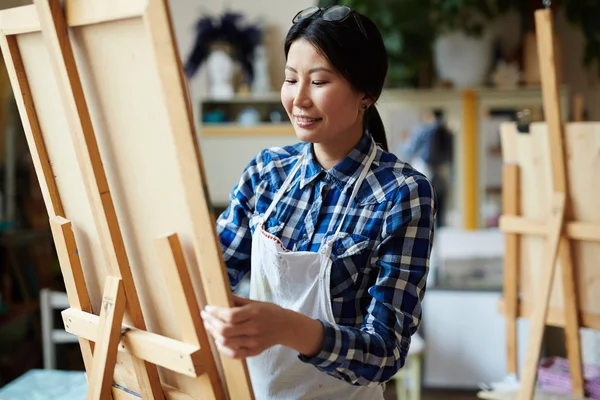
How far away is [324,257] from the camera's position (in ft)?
3.58

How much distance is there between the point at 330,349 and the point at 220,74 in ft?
9.37

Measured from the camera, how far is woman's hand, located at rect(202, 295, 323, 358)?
84 centimetres

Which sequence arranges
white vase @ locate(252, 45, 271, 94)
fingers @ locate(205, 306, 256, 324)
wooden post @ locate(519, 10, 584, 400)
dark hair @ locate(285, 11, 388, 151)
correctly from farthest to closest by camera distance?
white vase @ locate(252, 45, 271, 94), wooden post @ locate(519, 10, 584, 400), dark hair @ locate(285, 11, 388, 151), fingers @ locate(205, 306, 256, 324)

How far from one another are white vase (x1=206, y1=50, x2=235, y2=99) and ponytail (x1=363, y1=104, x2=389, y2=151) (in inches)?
97.2

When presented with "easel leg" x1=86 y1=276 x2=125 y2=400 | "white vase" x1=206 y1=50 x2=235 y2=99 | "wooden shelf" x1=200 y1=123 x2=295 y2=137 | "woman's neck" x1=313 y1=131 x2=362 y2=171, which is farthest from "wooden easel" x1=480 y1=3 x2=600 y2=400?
"white vase" x1=206 y1=50 x2=235 y2=99

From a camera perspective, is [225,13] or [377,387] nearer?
[377,387]

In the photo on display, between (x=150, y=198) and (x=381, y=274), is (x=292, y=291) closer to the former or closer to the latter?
(x=381, y=274)

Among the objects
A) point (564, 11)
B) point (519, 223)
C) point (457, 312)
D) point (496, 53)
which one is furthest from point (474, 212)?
point (519, 223)

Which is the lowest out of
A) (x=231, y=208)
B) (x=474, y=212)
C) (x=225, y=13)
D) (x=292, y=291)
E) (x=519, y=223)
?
(x=474, y=212)

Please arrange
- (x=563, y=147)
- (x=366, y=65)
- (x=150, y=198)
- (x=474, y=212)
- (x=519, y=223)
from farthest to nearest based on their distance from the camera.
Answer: (x=474, y=212) → (x=519, y=223) → (x=563, y=147) → (x=366, y=65) → (x=150, y=198)

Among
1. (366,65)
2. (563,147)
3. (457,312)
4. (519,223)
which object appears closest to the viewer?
(366,65)

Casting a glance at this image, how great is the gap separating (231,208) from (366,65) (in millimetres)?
383

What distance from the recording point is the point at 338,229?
3.61 feet

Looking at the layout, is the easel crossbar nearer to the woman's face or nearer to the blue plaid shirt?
the blue plaid shirt
